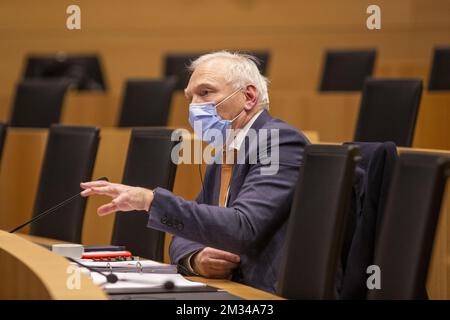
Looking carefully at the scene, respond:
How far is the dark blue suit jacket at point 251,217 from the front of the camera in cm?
194

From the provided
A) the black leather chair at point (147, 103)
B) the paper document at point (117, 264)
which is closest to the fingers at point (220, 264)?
the paper document at point (117, 264)

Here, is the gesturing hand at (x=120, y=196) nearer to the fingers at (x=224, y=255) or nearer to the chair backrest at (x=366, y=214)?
the fingers at (x=224, y=255)

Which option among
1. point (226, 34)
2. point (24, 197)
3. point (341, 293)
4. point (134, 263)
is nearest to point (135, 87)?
point (24, 197)

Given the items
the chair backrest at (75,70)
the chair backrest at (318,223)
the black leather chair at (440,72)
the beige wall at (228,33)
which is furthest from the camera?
the beige wall at (228,33)

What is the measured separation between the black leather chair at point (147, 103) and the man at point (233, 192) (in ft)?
7.82

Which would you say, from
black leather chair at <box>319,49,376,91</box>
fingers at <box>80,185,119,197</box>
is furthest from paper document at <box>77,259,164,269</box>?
black leather chair at <box>319,49,376,91</box>

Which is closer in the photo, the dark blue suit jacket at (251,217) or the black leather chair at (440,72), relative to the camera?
the dark blue suit jacket at (251,217)

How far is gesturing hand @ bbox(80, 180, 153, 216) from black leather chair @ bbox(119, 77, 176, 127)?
8.62 feet

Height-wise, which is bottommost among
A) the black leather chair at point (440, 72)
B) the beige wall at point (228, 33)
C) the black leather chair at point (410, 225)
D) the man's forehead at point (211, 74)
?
the black leather chair at point (410, 225)

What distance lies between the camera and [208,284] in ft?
Result: 6.25

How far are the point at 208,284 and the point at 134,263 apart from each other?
0.25 metres

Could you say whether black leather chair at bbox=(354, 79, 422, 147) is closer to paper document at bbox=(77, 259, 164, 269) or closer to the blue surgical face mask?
the blue surgical face mask

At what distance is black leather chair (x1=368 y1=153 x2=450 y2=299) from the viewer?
1.43 meters
